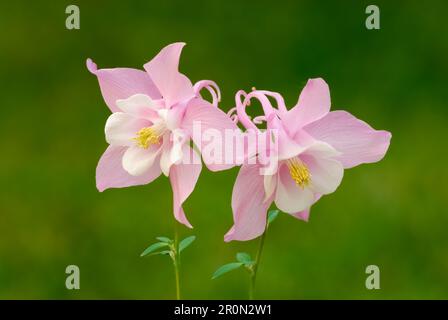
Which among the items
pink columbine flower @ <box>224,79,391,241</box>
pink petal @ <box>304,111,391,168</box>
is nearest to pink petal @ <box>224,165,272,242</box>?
pink columbine flower @ <box>224,79,391,241</box>

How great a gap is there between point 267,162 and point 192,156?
0.12m

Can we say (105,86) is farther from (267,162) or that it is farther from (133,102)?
(267,162)

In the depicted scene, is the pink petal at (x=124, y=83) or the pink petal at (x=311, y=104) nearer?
the pink petal at (x=311, y=104)

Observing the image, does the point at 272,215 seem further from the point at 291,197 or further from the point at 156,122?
the point at 156,122

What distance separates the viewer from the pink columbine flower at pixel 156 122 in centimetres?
118

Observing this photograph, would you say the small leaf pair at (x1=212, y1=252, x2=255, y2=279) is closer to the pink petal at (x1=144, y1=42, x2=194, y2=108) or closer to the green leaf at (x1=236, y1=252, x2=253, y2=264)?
the green leaf at (x1=236, y1=252, x2=253, y2=264)

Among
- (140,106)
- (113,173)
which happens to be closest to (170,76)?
(140,106)

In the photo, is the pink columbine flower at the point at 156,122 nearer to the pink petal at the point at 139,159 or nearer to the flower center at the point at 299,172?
the pink petal at the point at 139,159

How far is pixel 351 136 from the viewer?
3.91 ft

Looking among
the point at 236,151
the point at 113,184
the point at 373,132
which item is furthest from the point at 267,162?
the point at 113,184

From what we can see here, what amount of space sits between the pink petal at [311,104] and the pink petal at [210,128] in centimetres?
9

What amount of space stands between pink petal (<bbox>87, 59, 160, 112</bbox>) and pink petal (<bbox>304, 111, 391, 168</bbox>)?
259 millimetres

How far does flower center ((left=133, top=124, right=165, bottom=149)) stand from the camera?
122 cm

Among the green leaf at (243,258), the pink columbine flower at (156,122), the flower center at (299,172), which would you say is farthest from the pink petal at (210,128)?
the green leaf at (243,258)
